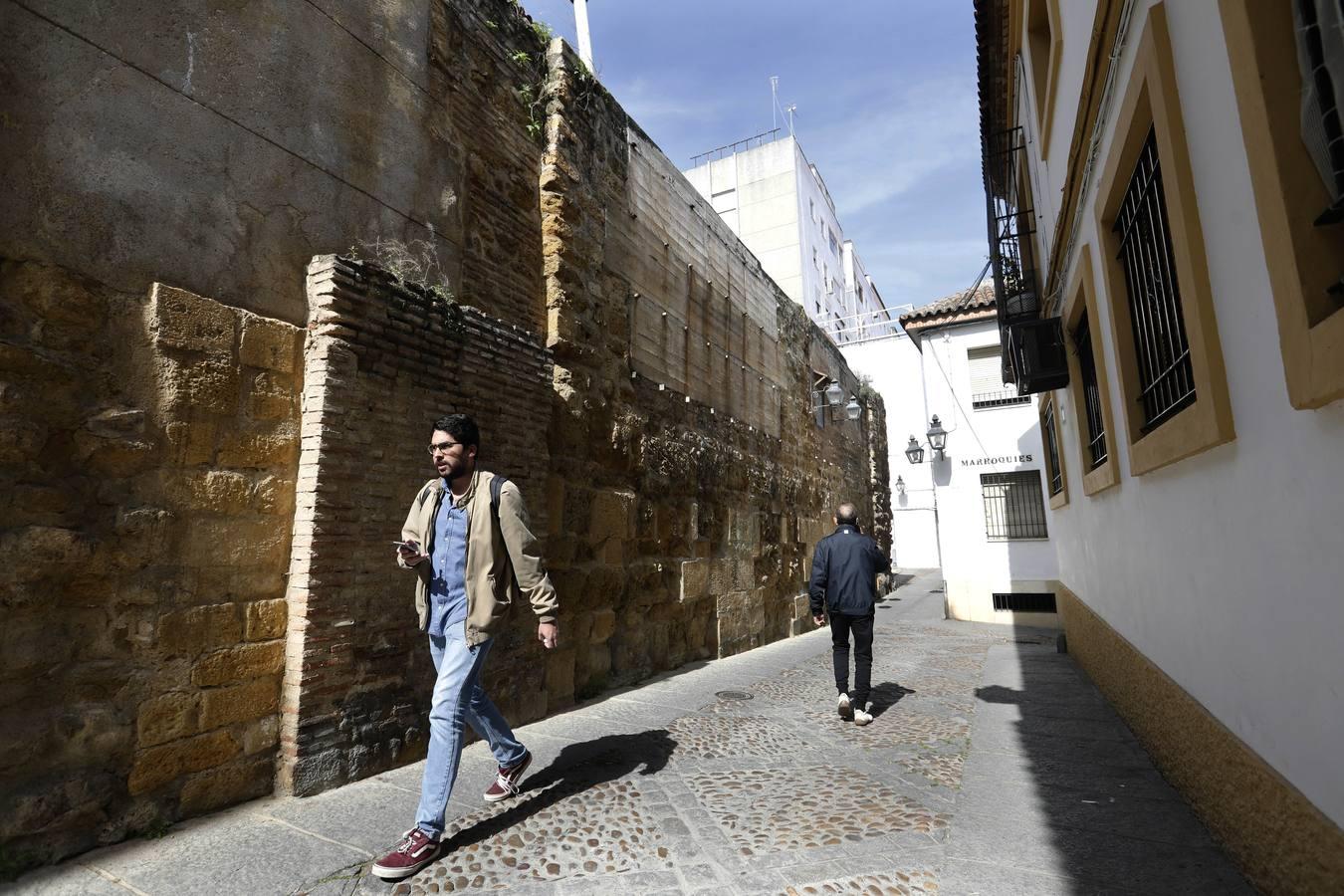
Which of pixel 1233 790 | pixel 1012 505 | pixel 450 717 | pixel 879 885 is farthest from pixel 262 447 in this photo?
pixel 1012 505

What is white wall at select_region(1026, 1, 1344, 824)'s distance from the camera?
6.16 ft

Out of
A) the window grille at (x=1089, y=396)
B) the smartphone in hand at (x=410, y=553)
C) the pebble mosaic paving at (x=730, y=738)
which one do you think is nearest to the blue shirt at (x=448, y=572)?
the smartphone in hand at (x=410, y=553)

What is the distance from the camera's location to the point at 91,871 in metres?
2.65

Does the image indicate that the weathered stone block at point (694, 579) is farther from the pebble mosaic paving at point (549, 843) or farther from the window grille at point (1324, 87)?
the window grille at point (1324, 87)

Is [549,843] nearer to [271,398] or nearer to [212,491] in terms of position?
[212,491]

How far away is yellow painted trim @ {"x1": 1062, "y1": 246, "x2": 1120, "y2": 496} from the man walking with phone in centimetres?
388

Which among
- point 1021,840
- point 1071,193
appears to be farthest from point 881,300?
point 1021,840

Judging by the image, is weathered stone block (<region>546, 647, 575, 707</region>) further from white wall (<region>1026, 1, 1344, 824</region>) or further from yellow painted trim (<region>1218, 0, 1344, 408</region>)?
yellow painted trim (<region>1218, 0, 1344, 408</region>)

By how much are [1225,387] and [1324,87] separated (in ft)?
3.75

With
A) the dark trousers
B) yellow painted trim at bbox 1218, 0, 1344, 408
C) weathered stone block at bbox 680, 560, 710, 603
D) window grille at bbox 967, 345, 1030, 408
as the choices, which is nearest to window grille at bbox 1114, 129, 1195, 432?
yellow painted trim at bbox 1218, 0, 1344, 408

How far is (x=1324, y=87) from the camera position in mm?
1678

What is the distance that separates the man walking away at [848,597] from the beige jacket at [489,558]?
2.87 m

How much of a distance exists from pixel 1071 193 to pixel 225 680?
600 centimetres

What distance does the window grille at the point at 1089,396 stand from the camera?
19.3ft
